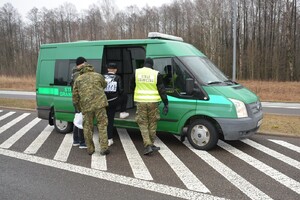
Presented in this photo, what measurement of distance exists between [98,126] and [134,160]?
101cm

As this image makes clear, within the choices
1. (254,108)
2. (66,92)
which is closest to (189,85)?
(254,108)

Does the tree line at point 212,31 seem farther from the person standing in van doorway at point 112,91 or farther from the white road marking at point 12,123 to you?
the person standing in van doorway at point 112,91

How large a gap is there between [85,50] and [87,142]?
8.29 ft

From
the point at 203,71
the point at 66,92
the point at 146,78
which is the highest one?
the point at 203,71

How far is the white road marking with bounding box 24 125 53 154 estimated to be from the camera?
6.26 meters

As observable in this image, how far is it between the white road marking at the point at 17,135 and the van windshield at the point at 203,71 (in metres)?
4.46

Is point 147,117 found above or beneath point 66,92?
beneath

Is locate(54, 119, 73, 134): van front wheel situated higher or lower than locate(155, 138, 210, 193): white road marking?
higher

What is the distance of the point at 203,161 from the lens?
539cm

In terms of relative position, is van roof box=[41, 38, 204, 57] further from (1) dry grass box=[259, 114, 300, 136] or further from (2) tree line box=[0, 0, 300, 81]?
(2) tree line box=[0, 0, 300, 81]

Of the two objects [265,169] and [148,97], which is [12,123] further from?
[265,169]

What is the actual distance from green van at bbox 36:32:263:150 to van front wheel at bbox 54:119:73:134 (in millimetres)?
307

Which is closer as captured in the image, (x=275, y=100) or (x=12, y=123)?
(x=12, y=123)

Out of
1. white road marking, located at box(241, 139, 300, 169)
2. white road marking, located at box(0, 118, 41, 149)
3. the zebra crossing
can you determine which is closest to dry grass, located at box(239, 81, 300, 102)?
white road marking, located at box(241, 139, 300, 169)
